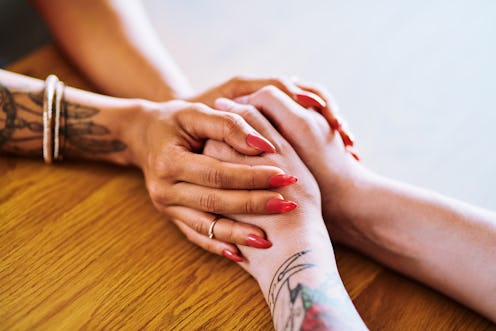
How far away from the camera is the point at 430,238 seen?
76 centimetres

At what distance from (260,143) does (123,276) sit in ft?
0.91

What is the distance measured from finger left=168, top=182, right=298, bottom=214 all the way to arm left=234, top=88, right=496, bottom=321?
113 millimetres

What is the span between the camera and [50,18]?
1.14m

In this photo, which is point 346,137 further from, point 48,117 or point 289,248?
point 48,117

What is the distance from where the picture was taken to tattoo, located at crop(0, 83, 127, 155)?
0.91 metres

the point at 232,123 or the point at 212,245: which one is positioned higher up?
the point at 232,123

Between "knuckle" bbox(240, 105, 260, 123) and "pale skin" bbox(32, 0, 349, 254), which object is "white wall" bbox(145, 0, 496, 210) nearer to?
"pale skin" bbox(32, 0, 349, 254)

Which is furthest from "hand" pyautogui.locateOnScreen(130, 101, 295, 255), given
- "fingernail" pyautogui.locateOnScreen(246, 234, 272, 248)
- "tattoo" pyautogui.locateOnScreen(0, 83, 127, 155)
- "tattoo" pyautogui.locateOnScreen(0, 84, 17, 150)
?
"tattoo" pyautogui.locateOnScreen(0, 84, 17, 150)

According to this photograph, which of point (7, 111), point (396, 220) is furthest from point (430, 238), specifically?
point (7, 111)

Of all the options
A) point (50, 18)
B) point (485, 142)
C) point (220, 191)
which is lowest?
point (485, 142)

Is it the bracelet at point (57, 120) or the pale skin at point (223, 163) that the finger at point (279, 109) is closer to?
the pale skin at point (223, 163)

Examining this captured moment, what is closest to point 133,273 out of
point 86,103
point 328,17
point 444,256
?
point 86,103

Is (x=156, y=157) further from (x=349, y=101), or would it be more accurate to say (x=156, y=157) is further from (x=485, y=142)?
(x=485, y=142)

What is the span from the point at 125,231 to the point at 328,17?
2.59 feet
